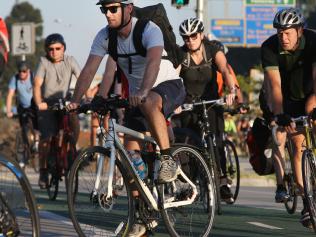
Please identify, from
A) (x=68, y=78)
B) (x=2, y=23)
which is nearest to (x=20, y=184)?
(x=2, y=23)

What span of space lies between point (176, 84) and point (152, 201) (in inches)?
38.2

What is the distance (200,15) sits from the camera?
22.8 meters

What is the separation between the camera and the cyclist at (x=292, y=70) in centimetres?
968

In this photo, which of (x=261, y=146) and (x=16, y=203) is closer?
(x=16, y=203)

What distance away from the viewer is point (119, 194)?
25.6ft

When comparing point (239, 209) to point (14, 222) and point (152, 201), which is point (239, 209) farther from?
point (14, 222)

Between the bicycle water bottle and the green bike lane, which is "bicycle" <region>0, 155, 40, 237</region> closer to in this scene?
the bicycle water bottle

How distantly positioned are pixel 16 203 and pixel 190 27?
5.93 meters

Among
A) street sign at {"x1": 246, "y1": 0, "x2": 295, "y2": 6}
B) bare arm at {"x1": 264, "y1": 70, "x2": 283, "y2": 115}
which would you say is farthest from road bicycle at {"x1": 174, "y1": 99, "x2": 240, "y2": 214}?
street sign at {"x1": 246, "y1": 0, "x2": 295, "y2": 6}

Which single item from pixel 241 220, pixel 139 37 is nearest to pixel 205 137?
pixel 241 220

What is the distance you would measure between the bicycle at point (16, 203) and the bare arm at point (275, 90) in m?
3.31

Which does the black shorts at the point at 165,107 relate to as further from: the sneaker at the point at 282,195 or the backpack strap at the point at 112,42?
the sneaker at the point at 282,195

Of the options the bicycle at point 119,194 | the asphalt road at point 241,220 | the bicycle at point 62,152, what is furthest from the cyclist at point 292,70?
the bicycle at point 62,152

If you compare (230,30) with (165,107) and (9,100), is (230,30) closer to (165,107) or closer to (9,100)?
(9,100)
